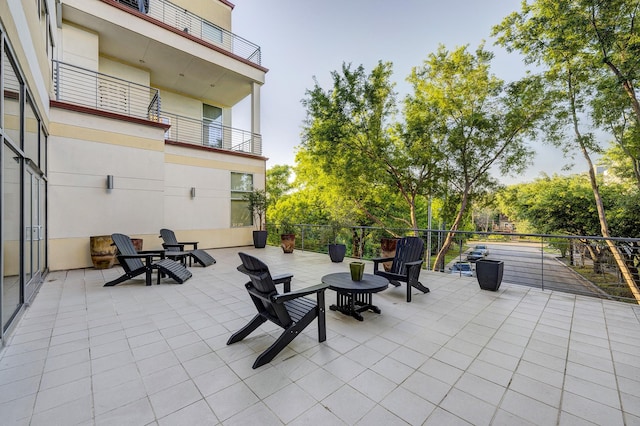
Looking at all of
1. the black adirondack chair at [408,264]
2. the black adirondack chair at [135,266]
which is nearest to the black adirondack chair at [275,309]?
the black adirondack chair at [408,264]

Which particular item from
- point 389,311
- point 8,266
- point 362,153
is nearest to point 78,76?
point 8,266

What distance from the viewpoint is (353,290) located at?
3.13 metres

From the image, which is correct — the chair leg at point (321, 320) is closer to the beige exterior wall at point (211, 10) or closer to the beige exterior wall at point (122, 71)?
the beige exterior wall at point (122, 71)

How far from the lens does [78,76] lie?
7.61m

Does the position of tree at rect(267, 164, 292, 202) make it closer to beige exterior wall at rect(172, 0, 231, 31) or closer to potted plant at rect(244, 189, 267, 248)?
beige exterior wall at rect(172, 0, 231, 31)

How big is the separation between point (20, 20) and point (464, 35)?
1011 cm

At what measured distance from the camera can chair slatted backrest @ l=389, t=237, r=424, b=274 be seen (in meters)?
4.32

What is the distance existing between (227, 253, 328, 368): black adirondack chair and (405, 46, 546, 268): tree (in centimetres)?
737

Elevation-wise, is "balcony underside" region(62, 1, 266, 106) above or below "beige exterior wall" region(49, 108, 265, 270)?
above

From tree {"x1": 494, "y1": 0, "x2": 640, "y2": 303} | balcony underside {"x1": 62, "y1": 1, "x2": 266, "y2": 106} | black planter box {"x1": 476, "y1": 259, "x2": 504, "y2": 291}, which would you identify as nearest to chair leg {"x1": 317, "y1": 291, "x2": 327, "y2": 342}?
black planter box {"x1": 476, "y1": 259, "x2": 504, "y2": 291}

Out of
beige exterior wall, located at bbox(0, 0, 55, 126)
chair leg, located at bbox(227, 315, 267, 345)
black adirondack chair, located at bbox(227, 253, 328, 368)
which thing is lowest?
chair leg, located at bbox(227, 315, 267, 345)

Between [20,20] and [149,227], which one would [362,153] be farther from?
[20,20]

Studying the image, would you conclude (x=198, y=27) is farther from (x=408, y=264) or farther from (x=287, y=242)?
(x=408, y=264)

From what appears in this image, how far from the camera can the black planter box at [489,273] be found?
450 cm
